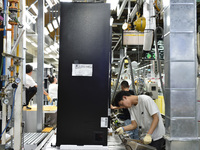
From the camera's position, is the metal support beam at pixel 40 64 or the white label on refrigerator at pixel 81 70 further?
the metal support beam at pixel 40 64

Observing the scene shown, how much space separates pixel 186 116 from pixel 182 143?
1.17 ft

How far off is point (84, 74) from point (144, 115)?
1.69m

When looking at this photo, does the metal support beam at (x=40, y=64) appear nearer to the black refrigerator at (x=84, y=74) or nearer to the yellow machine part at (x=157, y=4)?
Result: the black refrigerator at (x=84, y=74)

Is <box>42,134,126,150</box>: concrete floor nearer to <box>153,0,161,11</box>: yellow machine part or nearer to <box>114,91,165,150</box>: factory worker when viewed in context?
<box>114,91,165,150</box>: factory worker

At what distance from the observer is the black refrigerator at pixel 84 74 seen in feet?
6.48

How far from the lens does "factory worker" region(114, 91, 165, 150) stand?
3186mm

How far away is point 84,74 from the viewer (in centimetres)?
199

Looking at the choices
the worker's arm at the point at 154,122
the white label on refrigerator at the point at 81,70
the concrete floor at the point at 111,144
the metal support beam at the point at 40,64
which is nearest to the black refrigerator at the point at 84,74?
the white label on refrigerator at the point at 81,70

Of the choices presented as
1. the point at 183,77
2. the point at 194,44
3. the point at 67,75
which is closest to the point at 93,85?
the point at 67,75

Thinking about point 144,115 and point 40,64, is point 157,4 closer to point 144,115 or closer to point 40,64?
point 144,115

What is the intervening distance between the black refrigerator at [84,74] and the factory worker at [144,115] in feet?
4.27

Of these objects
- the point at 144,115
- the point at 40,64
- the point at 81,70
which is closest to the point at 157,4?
the point at 144,115

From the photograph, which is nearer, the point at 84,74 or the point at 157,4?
the point at 84,74

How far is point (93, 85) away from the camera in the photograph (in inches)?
78.2
